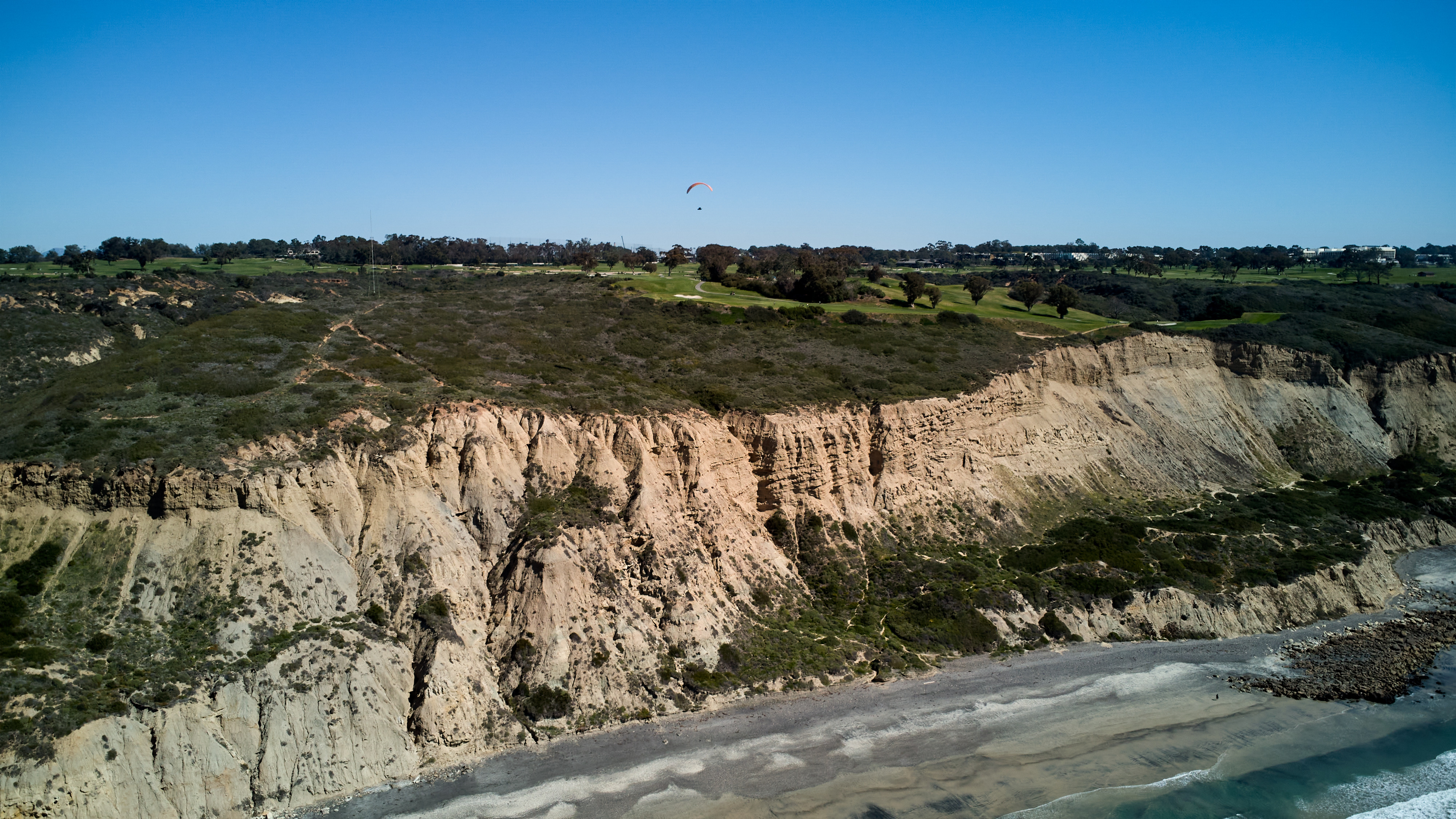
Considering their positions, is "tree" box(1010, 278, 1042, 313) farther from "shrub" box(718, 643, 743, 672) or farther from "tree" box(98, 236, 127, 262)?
"tree" box(98, 236, 127, 262)

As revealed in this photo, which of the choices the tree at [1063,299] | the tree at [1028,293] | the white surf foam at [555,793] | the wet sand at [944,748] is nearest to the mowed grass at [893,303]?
the tree at [1028,293]

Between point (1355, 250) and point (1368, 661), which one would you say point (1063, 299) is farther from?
point (1355, 250)

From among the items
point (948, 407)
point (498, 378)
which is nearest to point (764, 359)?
point (948, 407)

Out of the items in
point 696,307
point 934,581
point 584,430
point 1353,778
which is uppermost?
point 696,307

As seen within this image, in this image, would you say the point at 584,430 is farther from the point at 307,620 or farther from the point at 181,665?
the point at 181,665

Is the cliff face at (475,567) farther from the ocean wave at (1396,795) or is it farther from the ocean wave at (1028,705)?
the ocean wave at (1396,795)
